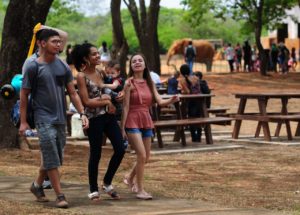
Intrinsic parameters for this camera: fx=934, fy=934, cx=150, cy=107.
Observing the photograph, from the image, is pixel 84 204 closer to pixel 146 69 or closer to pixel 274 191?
pixel 146 69

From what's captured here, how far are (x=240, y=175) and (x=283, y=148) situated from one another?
3.49 meters

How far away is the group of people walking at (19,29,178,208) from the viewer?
28.3 feet

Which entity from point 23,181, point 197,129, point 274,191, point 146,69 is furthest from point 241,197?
point 197,129

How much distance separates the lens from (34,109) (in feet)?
28.5

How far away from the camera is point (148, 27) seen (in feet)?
108

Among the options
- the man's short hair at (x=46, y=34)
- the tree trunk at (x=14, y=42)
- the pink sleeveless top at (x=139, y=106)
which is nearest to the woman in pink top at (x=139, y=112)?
the pink sleeveless top at (x=139, y=106)

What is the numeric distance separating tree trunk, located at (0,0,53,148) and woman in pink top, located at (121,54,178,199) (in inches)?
172

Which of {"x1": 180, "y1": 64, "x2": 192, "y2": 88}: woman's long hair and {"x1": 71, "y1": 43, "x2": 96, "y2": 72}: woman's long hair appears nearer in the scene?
{"x1": 71, "y1": 43, "x2": 96, "y2": 72}: woman's long hair

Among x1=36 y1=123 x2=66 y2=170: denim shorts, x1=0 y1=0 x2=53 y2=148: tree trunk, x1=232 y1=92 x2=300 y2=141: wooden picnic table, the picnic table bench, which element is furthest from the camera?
x1=232 y1=92 x2=300 y2=141: wooden picnic table

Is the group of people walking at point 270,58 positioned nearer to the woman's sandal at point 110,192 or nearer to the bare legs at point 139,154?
the bare legs at point 139,154

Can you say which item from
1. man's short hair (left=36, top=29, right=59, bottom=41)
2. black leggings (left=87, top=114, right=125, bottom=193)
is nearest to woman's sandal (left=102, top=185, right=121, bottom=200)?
black leggings (left=87, top=114, right=125, bottom=193)

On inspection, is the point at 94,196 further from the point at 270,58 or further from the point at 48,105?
the point at 270,58

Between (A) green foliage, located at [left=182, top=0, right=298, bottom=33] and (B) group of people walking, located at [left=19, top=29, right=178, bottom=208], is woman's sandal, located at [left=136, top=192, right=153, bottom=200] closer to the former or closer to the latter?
(B) group of people walking, located at [left=19, top=29, right=178, bottom=208]

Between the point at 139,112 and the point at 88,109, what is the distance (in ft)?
2.23
